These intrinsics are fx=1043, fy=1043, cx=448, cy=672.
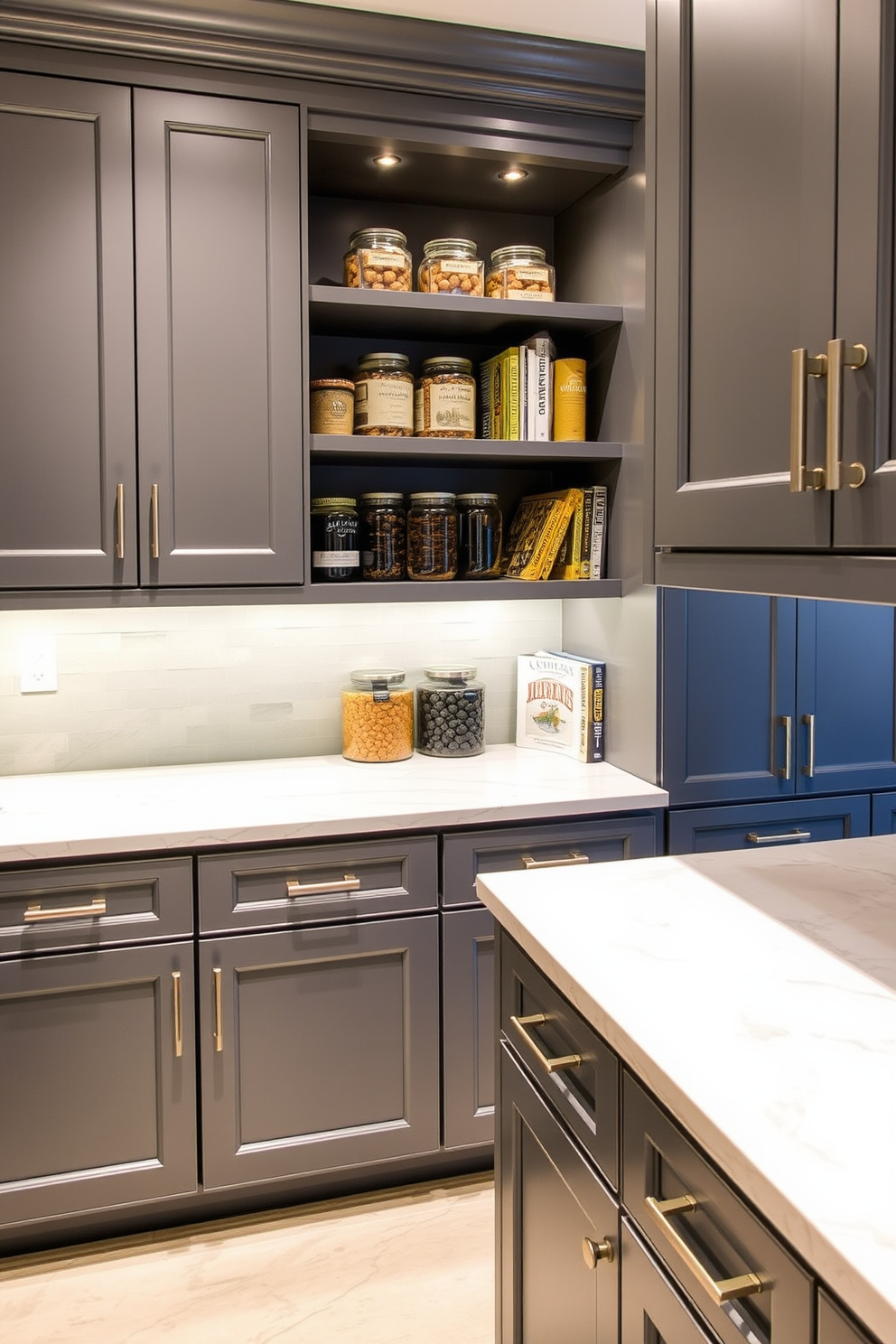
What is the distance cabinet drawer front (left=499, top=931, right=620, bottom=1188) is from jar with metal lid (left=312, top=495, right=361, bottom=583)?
1.19 metres

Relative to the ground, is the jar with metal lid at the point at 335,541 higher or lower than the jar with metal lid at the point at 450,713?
higher

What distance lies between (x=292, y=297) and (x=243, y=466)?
0.39 m

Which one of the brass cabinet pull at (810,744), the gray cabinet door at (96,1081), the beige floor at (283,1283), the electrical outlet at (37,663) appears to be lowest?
the beige floor at (283,1283)

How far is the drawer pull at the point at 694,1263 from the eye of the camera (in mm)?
841

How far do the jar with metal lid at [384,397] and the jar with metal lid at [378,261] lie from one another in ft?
0.53

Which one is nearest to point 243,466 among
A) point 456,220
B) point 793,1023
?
point 456,220

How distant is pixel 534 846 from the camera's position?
230 cm

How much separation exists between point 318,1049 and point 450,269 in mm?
1789

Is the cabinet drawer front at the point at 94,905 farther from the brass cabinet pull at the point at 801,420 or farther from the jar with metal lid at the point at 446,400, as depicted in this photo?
the brass cabinet pull at the point at 801,420

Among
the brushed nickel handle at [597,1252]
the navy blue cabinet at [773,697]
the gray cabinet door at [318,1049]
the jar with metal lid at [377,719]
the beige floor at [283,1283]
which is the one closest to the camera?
the brushed nickel handle at [597,1252]

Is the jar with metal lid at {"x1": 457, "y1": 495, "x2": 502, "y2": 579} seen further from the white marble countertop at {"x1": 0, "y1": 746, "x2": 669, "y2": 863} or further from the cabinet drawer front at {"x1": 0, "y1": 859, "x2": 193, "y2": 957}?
the cabinet drawer front at {"x1": 0, "y1": 859, "x2": 193, "y2": 957}

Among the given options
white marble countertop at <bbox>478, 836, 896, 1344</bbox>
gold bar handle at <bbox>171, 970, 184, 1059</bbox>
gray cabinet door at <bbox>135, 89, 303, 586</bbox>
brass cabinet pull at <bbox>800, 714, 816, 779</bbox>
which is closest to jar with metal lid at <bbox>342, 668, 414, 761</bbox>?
gray cabinet door at <bbox>135, 89, 303, 586</bbox>

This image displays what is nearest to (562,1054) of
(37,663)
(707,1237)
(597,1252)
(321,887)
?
(597,1252)

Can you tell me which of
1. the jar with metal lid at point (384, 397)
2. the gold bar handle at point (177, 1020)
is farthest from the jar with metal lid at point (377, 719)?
the gold bar handle at point (177, 1020)
